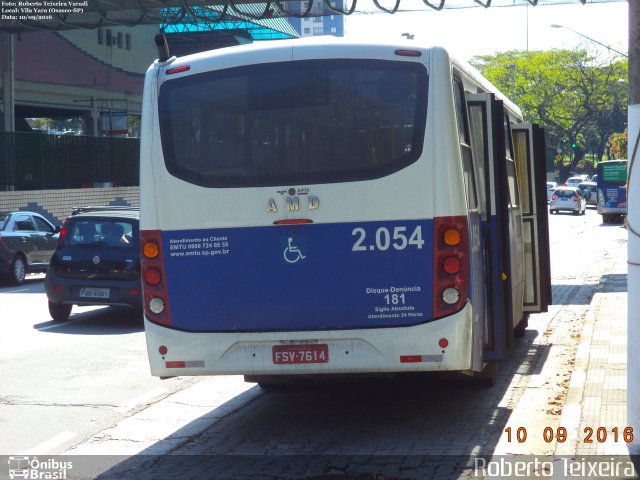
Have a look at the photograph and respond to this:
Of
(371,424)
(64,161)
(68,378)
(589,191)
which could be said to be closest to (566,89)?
(589,191)

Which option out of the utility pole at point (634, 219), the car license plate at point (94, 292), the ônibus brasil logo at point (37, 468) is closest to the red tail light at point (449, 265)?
the utility pole at point (634, 219)

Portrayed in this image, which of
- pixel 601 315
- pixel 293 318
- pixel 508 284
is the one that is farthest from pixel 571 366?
pixel 293 318

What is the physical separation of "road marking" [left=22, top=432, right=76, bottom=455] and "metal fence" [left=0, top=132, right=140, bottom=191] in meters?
26.2

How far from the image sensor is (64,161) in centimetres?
3691

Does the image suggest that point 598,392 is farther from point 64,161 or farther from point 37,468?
point 64,161

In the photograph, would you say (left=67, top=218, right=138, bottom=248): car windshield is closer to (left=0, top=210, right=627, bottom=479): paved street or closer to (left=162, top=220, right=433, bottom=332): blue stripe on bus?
(left=0, top=210, right=627, bottom=479): paved street

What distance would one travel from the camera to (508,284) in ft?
29.7

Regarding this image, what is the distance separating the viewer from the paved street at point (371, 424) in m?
6.97

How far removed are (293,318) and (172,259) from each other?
1.02 meters

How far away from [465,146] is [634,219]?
1671 mm

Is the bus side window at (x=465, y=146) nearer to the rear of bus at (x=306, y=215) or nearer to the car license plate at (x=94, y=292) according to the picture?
the rear of bus at (x=306, y=215)

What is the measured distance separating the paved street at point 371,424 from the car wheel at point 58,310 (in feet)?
13.5

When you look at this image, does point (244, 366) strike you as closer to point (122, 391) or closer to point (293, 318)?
point (293, 318)

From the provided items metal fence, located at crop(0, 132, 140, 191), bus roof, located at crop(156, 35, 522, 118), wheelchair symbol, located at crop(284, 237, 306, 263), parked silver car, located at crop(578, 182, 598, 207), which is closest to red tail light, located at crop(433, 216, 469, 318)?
wheelchair symbol, located at crop(284, 237, 306, 263)
